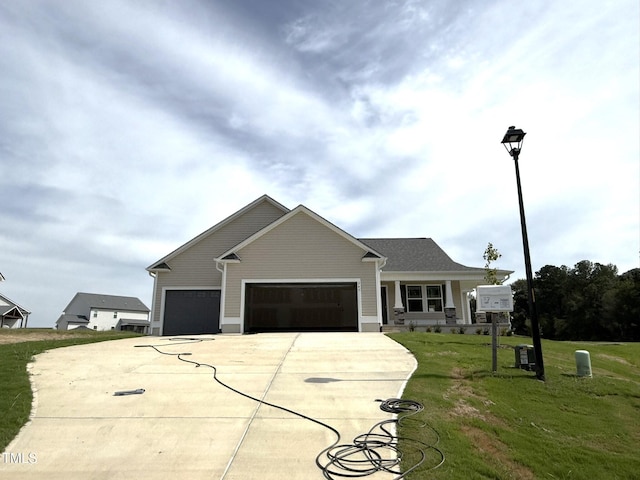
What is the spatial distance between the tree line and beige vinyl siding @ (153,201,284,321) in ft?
115

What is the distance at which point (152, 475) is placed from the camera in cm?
441

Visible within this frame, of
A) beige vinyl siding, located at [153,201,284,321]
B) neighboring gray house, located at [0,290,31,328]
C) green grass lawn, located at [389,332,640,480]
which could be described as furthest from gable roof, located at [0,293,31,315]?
green grass lawn, located at [389,332,640,480]

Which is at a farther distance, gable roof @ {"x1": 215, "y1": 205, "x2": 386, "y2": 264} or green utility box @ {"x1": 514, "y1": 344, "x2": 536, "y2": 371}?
gable roof @ {"x1": 215, "y1": 205, "x2": 386, "y2": 264}

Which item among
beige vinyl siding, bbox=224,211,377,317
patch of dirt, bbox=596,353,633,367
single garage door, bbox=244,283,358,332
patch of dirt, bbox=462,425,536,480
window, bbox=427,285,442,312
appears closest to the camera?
patch of dirt, bbox=462,425,536,480

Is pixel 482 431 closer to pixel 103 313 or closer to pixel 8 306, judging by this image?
pixel 8 306

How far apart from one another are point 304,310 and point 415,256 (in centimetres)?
794

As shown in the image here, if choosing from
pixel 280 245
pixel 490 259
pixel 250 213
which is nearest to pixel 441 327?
pixel 490 259

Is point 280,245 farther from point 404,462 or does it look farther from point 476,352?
point 404,462

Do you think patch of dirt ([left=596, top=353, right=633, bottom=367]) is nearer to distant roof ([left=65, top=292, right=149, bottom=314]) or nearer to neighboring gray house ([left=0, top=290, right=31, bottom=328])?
neighboring gray house ([left=0, top=290, right=31, bottom=328])

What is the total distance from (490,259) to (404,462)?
17.5m

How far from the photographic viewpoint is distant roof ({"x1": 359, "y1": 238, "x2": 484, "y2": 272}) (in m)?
23.0

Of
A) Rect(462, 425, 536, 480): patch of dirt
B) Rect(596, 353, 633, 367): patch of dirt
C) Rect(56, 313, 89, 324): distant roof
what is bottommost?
Rect(462, 425, 536, 480): patch of dirt

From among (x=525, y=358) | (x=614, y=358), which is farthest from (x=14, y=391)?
A: (x=614, y=358)

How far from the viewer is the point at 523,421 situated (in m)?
6.26
